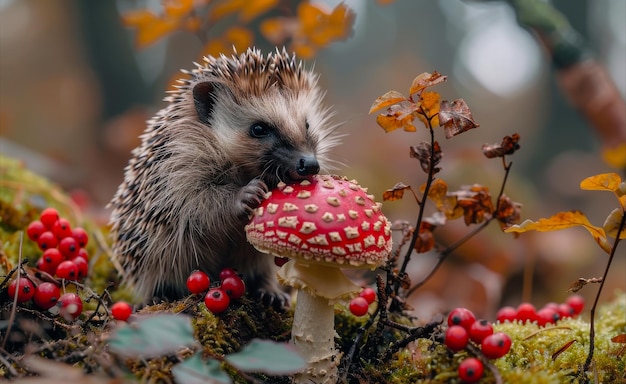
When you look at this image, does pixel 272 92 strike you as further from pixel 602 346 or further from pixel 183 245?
pixel 602 346

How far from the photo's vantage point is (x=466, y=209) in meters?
3.14

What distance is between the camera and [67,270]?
3021mm

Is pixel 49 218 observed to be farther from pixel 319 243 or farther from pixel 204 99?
pixel 319 243

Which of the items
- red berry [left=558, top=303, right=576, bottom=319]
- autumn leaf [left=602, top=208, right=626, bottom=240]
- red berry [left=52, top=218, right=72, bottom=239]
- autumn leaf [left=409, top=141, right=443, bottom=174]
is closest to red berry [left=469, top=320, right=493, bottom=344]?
autumn leaf [left=602, top=208, right=626, bottom=240]

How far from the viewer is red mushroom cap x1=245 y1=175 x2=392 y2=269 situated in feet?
7.42

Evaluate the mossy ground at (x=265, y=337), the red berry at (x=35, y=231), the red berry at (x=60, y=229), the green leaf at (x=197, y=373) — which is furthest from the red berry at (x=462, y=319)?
the red berry at (x=35, y=231)

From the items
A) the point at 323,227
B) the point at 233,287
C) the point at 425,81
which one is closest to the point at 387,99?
the point at 425,81

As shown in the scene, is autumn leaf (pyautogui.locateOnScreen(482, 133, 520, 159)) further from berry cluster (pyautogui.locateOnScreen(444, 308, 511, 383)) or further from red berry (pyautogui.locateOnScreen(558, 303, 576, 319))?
red berry (pyautogui.locateOnScreen(558, 303, 576, 319))

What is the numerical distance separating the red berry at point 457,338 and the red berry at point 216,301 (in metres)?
A: 1.09

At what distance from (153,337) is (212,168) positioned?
1.66m

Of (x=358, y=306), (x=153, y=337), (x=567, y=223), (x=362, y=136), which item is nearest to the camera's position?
(x=153, y=337)

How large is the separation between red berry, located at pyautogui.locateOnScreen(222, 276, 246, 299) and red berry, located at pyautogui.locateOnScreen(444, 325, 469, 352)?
3.59 feet

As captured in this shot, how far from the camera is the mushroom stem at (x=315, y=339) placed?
2.53 m

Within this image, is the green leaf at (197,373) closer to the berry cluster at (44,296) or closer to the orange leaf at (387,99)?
the berry cluster at (44,296)
